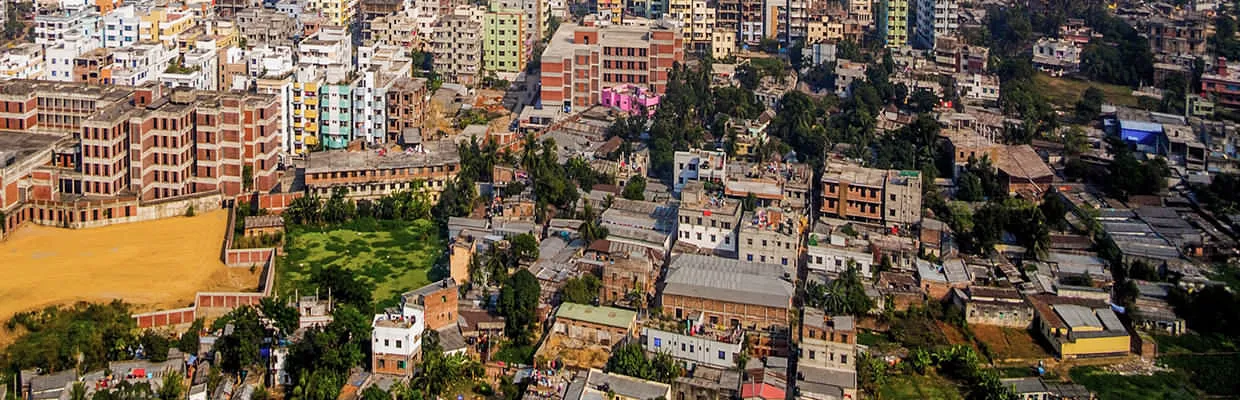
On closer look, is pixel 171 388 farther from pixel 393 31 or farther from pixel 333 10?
pixel 333 10

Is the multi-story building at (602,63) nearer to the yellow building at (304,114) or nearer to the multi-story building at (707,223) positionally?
the yellow building at (304,114)

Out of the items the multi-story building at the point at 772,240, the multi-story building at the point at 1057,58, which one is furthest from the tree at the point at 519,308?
the multi-story building at the point at 1057,58

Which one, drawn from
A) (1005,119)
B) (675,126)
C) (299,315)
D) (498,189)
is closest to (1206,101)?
(1005,119)

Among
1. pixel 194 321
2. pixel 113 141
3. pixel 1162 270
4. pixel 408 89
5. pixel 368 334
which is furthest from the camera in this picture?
pixel 408 89

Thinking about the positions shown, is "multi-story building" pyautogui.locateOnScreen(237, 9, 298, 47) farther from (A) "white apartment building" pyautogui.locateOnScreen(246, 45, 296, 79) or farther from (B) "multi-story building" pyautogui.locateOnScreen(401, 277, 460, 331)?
(B) "multi-story building" pyautogui.locateOnScreen(401, 277, 460, 331)

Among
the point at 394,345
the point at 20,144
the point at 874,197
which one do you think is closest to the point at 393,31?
the point at 20,144

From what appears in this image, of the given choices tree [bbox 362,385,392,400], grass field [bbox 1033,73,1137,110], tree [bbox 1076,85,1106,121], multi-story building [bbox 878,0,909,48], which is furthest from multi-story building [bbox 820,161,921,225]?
multi-story building [bbox 878,0,909,48]

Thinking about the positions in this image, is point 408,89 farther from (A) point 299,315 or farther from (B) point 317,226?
(A) point 299,315
